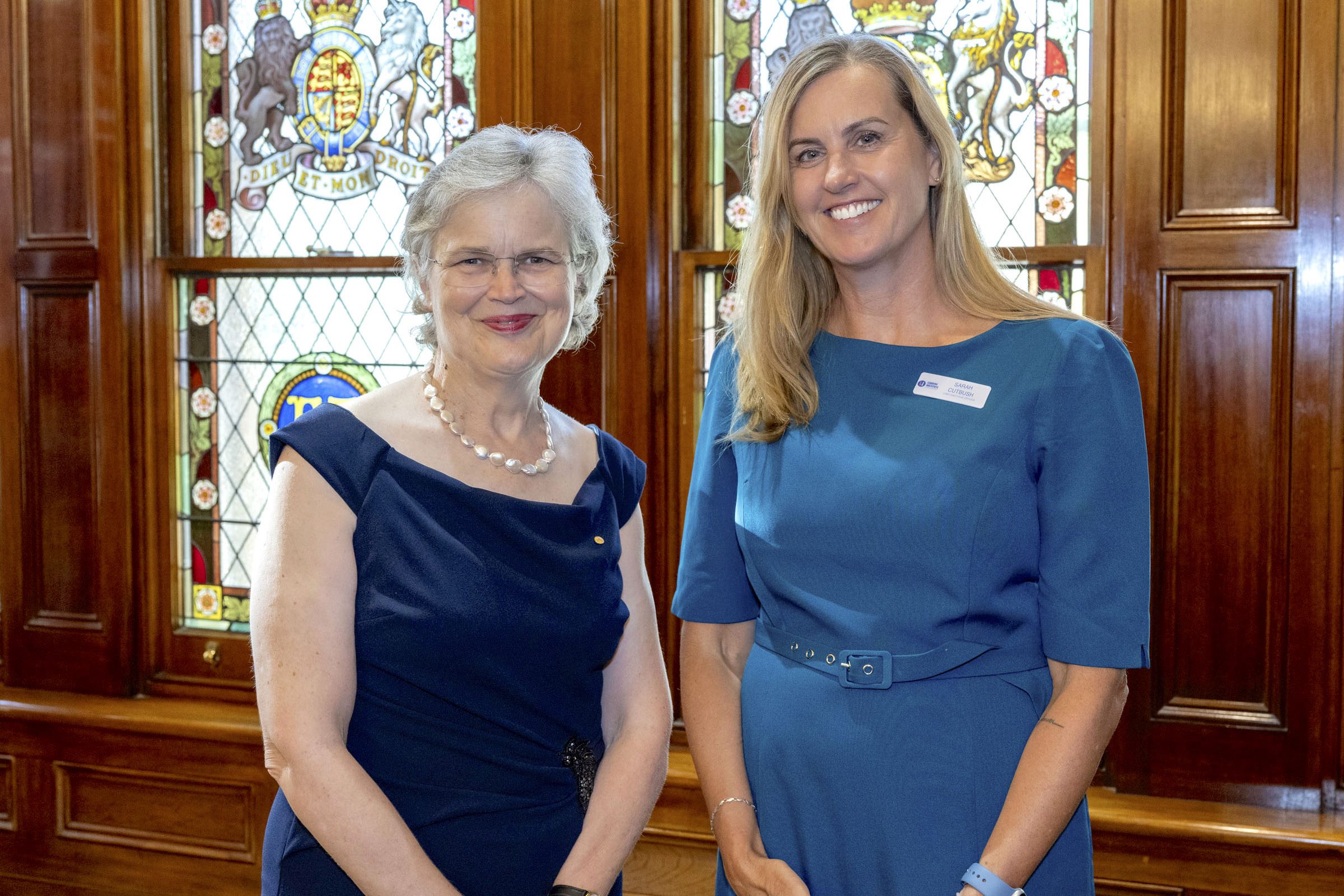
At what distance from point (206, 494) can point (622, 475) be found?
6.48 ft

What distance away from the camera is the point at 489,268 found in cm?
144

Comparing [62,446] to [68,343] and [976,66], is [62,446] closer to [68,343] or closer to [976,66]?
[68,343]

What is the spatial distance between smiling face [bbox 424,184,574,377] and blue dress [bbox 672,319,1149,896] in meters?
0.38

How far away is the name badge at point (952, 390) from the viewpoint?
1367 mm

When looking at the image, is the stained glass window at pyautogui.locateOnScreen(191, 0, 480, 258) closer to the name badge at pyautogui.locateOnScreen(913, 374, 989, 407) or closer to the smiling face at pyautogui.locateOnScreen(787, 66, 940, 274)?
the smiling face at pyautogui.locateOnScreen(787, 66, 940, 274)

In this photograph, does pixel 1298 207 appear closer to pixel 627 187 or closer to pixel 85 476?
pixel 627 187

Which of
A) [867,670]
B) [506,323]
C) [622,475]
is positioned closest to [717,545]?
[622,475]

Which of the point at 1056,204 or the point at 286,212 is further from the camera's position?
the point at 286,212

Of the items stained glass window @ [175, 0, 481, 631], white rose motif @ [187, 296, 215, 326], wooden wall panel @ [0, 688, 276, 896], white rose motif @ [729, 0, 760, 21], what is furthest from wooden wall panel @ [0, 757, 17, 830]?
white rose motif @ [729, 0, 760, 21]

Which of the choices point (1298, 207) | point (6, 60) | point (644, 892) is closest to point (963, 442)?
point (1298, 207)

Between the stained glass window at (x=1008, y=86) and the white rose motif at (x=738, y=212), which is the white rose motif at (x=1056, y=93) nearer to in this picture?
the stained glass window at (x=1008, y=86)

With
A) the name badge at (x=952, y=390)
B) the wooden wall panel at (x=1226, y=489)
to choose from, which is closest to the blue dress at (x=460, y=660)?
the name badge at (x=952, y=390)

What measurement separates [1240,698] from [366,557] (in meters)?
1.88

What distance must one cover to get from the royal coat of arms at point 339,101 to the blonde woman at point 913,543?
173cm
